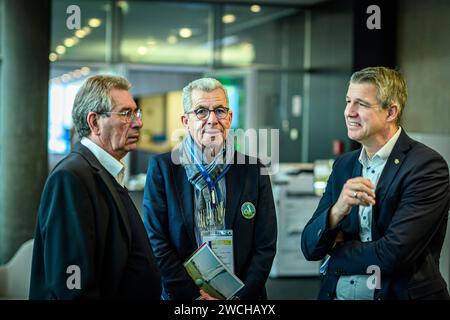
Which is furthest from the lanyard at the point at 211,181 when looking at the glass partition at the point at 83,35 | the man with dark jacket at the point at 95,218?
the glass partition at the point at 83,35

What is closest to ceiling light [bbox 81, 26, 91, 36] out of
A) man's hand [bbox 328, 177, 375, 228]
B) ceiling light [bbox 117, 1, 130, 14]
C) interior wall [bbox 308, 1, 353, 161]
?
ceiling light [bbox 117, 1, 130, 14]

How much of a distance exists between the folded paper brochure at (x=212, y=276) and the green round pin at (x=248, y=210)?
16 centimetres

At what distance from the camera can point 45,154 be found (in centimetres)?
557

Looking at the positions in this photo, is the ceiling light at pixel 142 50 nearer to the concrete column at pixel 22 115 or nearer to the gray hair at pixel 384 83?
the concrete column at pixel 22 115

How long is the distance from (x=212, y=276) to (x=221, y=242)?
0.38 feet

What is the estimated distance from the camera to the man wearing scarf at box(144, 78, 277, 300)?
200cm

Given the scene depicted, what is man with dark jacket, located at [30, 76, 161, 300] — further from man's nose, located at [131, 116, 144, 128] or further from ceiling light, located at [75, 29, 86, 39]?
ceiling light, located at [75, 29, 86, 39]

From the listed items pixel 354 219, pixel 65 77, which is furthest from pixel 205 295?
pixel 65 77

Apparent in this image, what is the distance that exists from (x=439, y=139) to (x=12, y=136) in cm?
351

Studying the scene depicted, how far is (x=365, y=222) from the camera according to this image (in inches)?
72.5

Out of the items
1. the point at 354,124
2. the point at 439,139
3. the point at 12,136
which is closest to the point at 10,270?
the point at 12,136
